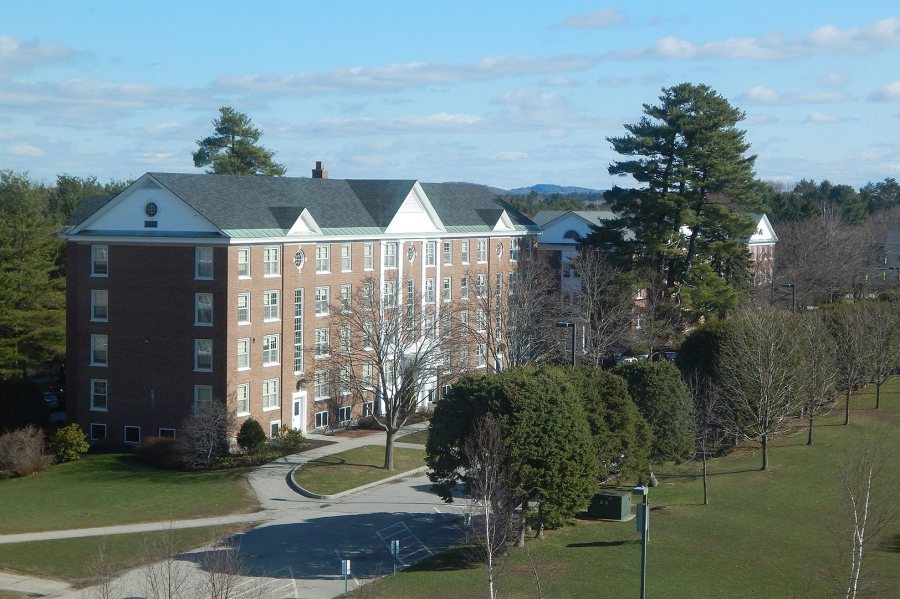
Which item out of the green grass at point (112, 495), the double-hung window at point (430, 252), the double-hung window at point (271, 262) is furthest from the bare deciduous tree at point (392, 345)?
the green grass at point (112, 495)

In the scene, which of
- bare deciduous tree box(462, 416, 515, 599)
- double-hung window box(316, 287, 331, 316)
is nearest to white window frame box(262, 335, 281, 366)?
double-hung window box(316, 287, 331, 316)

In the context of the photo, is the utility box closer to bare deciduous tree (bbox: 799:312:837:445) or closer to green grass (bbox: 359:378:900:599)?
green grass (bbox: 359:378:900:599)

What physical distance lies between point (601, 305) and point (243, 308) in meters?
24.2

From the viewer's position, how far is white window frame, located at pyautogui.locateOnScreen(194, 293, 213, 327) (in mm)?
53281

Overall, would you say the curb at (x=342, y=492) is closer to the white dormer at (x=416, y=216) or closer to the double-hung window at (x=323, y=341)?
the double-hung window at (x=323, y=341)

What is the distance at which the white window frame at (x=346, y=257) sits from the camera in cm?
6031

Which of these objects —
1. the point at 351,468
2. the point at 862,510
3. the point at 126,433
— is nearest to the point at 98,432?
the point at 126,433

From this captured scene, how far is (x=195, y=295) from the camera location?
5350 cm

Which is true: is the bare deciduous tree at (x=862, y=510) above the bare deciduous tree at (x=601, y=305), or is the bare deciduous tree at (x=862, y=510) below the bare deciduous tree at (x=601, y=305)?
below

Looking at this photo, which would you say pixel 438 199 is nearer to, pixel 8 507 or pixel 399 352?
pixel 399 352

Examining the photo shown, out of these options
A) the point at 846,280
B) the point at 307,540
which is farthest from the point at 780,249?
the point at 307,540

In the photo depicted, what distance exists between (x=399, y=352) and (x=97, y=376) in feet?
53.3

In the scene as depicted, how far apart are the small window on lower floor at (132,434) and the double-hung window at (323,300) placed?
1117 cm

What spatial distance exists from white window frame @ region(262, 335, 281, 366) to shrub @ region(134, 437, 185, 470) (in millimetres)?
6419
